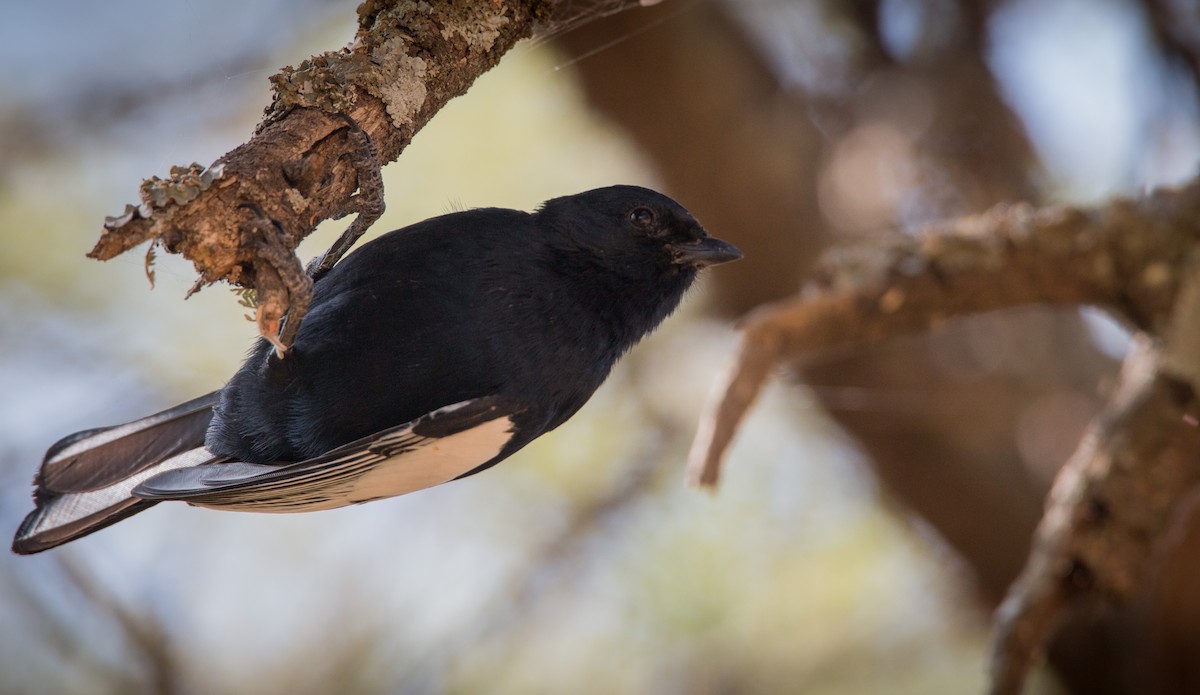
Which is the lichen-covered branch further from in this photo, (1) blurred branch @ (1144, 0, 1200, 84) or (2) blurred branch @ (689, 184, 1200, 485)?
(1) blurred branch @ (1144, 0, 1200, 84)

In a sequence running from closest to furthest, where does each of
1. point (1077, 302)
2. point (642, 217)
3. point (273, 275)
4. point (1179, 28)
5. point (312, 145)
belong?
point (273, 275), point (312, 145), point (642, 217), point (1077, 302), point (1179, 28)

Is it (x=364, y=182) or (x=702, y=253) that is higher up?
(x=364, y=182)

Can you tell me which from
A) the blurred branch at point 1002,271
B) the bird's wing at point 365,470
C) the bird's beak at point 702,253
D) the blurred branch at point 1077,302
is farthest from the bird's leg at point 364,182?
the blurred branch at point 1002,271

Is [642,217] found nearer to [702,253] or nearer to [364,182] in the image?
[702,253]

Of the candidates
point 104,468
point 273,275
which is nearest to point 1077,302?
point 273,275

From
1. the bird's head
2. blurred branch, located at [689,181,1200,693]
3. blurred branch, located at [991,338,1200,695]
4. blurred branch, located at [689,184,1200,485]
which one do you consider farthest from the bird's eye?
blurred branch, located at [991,338,1200,695]

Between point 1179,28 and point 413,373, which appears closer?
point 413,373

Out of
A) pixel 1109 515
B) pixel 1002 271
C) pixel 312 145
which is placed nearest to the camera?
pixel 312 145
